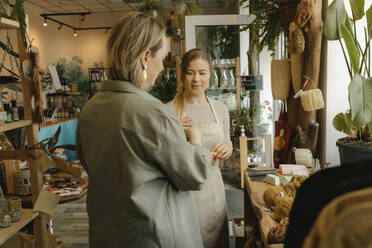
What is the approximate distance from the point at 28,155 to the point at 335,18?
5.93 ft

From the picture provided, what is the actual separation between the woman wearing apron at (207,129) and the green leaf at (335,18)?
79 centimetres

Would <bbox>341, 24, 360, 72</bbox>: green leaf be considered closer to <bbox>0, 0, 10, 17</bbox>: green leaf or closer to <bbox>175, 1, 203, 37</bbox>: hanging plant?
<bbox>0, 0, 10, 17</bbox>: green leaf

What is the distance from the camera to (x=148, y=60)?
1155 millimetres

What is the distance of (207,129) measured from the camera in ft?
7.04

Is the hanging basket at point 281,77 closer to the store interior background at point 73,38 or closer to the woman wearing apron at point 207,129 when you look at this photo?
the woman wearing apron at point 207,129

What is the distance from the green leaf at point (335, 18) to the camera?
1.69 metres

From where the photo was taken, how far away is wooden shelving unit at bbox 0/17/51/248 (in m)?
1.51

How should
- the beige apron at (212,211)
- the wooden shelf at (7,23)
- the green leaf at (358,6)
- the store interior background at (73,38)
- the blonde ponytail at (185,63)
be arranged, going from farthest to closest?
the store interior background at (73,38) < the blonde ponytail at (185,63) < the beige apron at (212,211) < the green leaf at (358,6) < the wooden shelf at (7,23)

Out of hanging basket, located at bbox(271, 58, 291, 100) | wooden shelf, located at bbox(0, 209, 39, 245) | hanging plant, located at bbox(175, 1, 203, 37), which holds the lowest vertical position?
wooden shelf, located at bbox(0, 209, 39, 245)

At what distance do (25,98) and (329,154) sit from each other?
2.04 meters

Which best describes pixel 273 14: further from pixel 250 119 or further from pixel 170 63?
pixel 170 63

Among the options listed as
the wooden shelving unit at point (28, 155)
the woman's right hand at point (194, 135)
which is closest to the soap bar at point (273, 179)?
the woman's right hand at point (194, 135)

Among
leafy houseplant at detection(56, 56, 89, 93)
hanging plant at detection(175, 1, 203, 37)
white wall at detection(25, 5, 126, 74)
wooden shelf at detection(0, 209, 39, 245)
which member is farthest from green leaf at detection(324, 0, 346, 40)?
leafy houseplant at detection(56, 56, 89, 93)

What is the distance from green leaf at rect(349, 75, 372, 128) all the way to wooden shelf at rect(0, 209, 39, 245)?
1.78 m
